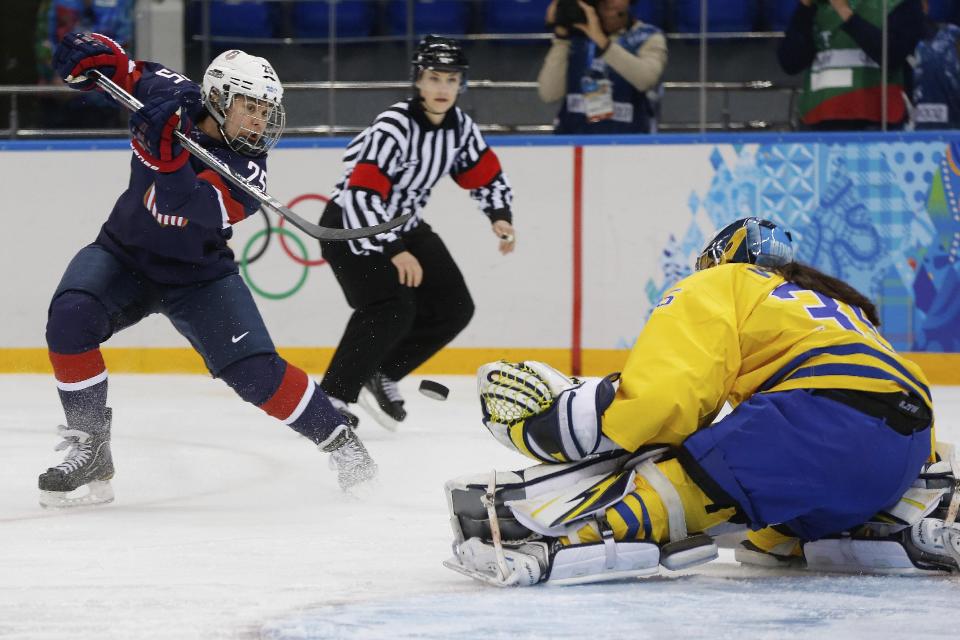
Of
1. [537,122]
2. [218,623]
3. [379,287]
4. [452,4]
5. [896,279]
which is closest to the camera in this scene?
[218,623]

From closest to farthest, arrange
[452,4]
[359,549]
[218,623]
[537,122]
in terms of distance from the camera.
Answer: [218,623]
[359,549]
[537,122]
[452,4]

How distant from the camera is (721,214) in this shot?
602cm

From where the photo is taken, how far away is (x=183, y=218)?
3.21m

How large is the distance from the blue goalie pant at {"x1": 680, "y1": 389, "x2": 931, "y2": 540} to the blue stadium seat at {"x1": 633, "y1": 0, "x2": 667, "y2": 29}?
13.6ft

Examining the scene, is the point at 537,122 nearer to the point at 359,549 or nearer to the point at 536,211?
the point at 536,211

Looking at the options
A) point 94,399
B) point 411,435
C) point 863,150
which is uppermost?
point 863,150

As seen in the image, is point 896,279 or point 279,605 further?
point 896,279

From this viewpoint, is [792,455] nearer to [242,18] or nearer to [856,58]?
[856,58]

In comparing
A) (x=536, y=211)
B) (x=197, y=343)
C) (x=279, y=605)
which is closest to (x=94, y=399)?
(x=197, y=343)

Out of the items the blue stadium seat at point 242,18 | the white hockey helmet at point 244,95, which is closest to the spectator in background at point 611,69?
the blue stadium seat at point 242,18

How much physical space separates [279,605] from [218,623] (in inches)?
5.7

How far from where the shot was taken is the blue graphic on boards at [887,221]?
5910 millimetres

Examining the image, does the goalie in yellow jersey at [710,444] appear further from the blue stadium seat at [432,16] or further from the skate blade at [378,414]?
the blue stadium seat at [432,16]

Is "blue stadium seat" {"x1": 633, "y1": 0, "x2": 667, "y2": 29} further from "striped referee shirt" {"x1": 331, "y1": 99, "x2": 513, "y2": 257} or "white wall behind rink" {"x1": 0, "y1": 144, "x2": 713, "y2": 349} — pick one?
"striped referee shirt" {"x1": 331, "y1": 99, "x2": 513, "y2": 257}
